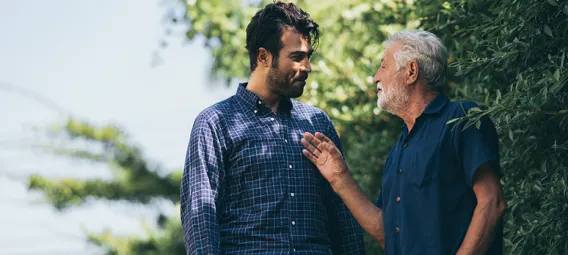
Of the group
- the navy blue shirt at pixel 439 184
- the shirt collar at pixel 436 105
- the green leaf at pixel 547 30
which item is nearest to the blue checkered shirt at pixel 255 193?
the navy blue shirt at pixel 439 184

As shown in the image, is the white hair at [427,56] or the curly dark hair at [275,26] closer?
the white hair at [427,56]

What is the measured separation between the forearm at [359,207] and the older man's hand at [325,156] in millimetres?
22

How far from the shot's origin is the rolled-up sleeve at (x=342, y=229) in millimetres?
3740

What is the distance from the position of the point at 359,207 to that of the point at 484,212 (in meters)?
0.64

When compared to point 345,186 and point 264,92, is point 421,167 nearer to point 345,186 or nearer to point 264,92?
point 345,186

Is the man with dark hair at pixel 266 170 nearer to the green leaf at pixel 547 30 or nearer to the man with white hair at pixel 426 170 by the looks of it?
the man with white hair at pixel 426 170

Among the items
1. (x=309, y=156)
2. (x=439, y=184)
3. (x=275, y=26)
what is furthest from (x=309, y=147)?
(x=439, y=184)

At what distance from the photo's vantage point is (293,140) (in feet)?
12.2

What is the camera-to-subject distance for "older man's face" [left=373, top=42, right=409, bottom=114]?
11.4 ft

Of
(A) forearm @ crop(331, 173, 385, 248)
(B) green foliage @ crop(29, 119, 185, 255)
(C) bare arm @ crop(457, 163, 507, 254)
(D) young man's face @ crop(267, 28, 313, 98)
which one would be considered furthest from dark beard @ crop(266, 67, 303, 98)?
(B) green foliage @ crop(29, 119, 185, 255)

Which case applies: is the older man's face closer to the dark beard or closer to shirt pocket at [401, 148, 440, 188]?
shirt pocket at [401, 148, 440, 188]

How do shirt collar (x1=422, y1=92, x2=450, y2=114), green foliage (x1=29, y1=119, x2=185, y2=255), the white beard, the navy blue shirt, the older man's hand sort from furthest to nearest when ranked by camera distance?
green foliage (x1=29, y1=119, x2=185, y2=255) → the older man's hand → the white beard → shirt collar (x1=422, y1=92, x2=450, y2=114) → the navy blue shirt

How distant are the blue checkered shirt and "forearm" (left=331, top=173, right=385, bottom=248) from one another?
123 millimetres

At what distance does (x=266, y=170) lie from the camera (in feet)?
11.7
